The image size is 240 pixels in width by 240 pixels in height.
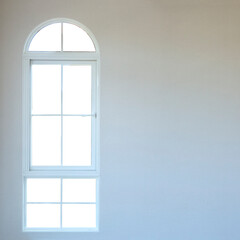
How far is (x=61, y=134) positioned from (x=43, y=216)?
819mm

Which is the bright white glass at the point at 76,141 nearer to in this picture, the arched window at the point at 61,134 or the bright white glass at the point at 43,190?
the arched window at the point at 61,134

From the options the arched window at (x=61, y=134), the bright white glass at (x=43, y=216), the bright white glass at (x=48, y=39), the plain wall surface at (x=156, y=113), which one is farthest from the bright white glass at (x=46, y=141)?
the bright white glass at (x=48, y=39)

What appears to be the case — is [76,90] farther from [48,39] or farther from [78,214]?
[78,214]

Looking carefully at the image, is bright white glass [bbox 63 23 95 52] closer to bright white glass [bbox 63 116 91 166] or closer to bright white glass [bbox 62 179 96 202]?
bright white glass [bbox 63 116 91 166]

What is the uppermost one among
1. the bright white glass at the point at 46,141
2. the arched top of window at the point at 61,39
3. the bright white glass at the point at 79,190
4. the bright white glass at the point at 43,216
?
the arched top of window at the point at 61,39

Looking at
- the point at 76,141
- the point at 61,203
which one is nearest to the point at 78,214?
the point at 61,203

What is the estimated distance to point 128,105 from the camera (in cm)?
244

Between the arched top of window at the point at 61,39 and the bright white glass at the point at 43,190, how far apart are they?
49.4 inches

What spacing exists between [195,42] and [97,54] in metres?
0.92

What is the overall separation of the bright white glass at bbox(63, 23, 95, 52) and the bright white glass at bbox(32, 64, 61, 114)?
0.76 feet

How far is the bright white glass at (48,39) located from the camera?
97.7 inches

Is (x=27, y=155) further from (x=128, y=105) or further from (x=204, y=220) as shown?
(x=204, y=220)

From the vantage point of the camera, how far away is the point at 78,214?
255cm

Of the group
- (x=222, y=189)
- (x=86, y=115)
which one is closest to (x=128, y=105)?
(x=86, y=115)
